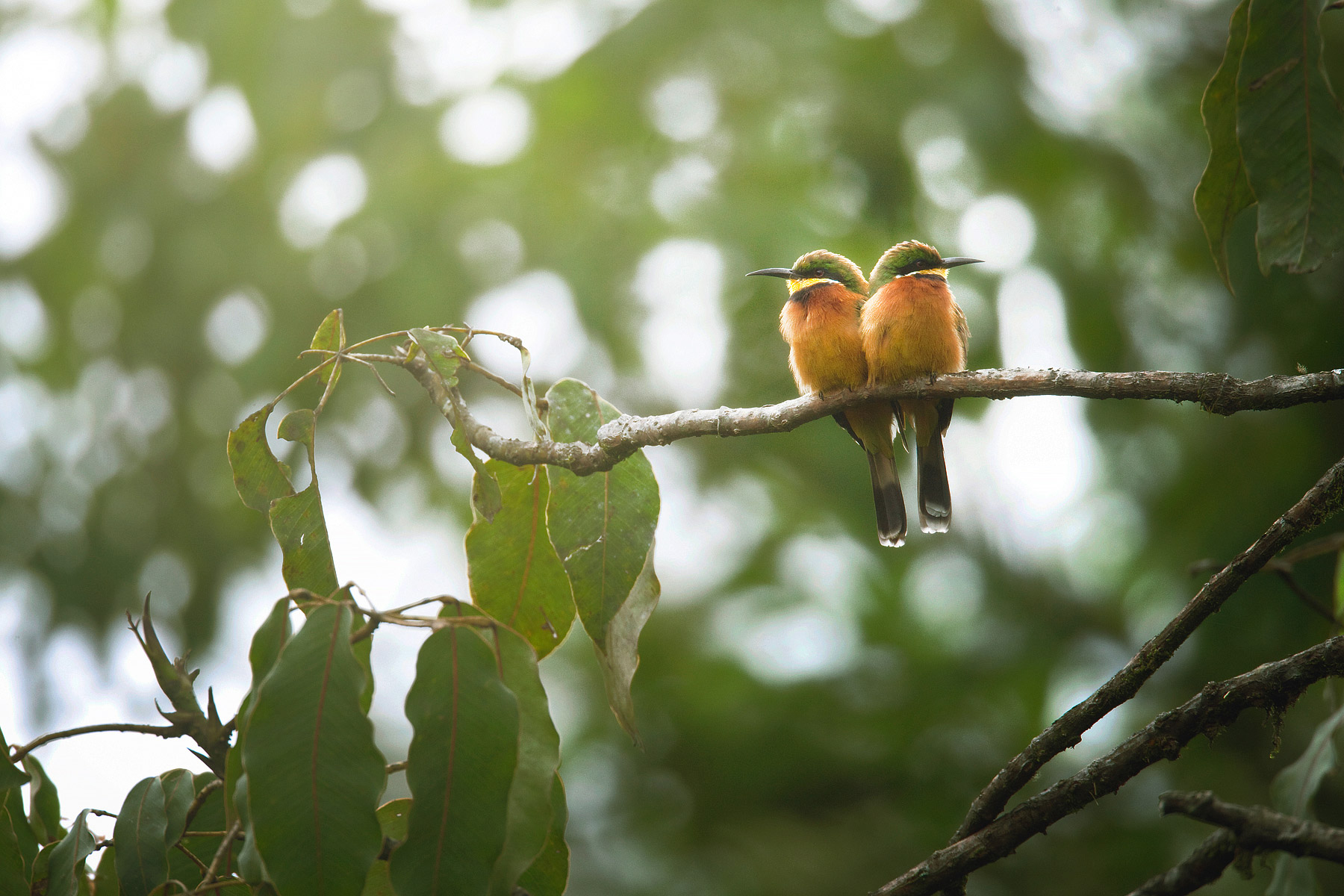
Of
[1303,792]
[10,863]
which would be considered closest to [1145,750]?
[1303,792]

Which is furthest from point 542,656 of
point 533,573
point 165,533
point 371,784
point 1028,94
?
point 165,533

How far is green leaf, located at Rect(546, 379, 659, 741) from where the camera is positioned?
1.73 m

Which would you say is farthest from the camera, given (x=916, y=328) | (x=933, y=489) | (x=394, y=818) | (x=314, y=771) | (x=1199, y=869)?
(x=933, y=489)

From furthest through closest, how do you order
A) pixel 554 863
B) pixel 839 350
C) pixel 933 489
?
1. pixel 933 489
2. pixel 839 350
3. pixel 554 863

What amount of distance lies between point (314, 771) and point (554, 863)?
0.56 meters

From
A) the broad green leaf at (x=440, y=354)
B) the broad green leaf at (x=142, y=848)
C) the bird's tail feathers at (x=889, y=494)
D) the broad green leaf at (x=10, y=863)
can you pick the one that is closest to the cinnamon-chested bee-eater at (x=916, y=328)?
the bird's tail feathers at (x=889, y=494)

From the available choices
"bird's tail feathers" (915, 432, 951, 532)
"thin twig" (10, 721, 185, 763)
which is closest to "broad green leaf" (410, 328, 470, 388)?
"thin twig" (10, 721, 185, 763)

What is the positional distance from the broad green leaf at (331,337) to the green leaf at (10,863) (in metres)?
0.99

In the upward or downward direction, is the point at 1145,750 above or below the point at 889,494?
below

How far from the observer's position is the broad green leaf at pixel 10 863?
1.59 metres

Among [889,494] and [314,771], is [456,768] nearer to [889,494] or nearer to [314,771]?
[314,771]

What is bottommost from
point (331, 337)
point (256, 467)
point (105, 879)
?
point (105, 879)

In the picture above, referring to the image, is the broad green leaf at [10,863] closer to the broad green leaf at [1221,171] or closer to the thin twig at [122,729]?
the thin twig at [122,729]

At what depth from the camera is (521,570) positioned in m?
1.89
